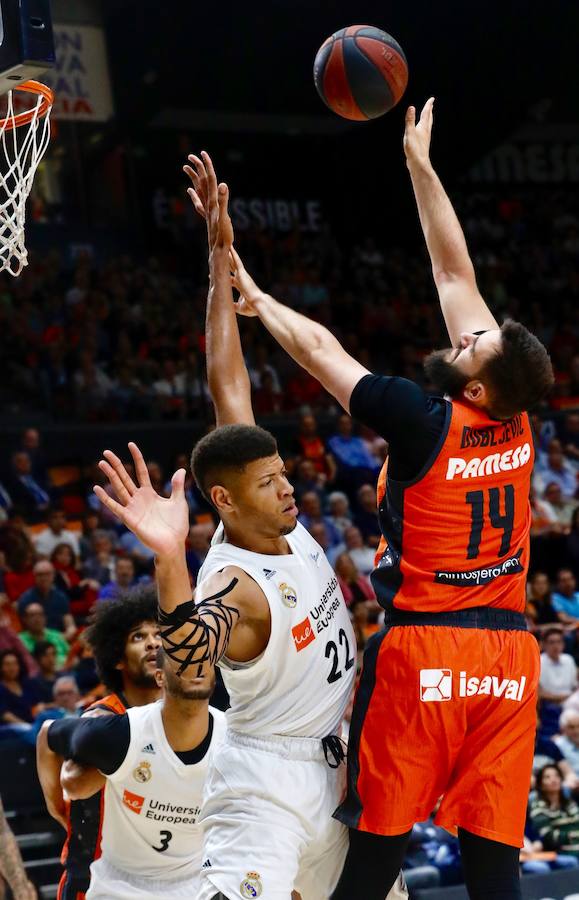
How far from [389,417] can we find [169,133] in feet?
57.4

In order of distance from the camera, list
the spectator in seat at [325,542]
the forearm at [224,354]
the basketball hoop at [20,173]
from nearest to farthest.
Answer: the forearm at [224,354], the basketball hoop at [20,173], the spectator in seat at [325,542]

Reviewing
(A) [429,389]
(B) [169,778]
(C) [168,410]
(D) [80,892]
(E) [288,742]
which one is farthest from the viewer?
(A) [429,389]

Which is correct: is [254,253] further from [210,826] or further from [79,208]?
[210,826]

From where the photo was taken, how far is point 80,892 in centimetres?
476

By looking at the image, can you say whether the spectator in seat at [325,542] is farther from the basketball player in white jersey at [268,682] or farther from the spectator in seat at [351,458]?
the basketball player in white jersey at [268,682]

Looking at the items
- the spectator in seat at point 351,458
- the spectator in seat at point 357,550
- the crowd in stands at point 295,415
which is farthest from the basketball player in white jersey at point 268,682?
the spectator in seat at point 351,458

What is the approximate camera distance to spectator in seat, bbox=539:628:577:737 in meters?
10.3

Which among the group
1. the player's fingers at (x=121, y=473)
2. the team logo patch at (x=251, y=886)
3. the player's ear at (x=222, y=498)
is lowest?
the team logo patch at (x=251, y=886)

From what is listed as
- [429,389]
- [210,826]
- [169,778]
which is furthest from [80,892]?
[429,389]

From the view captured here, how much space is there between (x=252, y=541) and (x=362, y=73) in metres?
1.83

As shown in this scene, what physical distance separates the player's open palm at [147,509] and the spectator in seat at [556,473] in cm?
1075

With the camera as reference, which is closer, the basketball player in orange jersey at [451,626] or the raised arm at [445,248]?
the basketball player in orange jersey at [451,626]

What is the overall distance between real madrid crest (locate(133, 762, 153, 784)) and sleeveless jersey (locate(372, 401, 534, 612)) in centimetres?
110

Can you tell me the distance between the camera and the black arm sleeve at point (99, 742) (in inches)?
171
